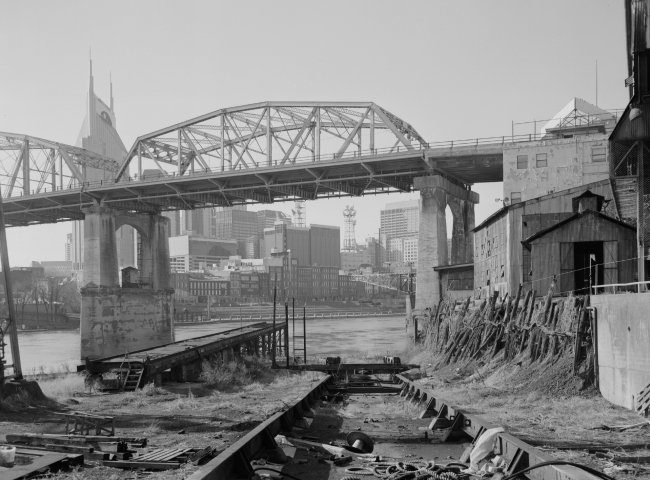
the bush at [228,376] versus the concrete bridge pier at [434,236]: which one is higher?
the concrete bridge pier at [434,236]

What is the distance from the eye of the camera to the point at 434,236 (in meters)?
62.8

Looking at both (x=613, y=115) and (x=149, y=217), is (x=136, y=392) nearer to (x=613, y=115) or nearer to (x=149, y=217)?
(x=613, y=115)

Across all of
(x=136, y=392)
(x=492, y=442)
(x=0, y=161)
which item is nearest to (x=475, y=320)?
(x=136, y=392)

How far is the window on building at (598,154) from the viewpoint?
2186 inches

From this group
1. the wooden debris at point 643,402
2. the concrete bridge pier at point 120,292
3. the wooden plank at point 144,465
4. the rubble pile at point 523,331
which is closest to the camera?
the wooden plank at point 144,465

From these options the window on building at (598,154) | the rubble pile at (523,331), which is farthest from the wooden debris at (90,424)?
the window on building at (598,154)

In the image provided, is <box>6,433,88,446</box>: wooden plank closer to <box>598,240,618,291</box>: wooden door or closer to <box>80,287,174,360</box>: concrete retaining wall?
<box>598,240,618,291</box>: wooden door

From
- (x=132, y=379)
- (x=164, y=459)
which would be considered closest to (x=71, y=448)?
(x=164, y=459)

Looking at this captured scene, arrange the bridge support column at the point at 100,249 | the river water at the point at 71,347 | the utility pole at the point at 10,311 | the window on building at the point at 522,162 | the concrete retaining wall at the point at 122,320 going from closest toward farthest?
the utility pole at the point at 10,311 < the window on building at the point at 522,162 < the river water at the point at 71,347 < the concrete retaining wall at the point at 122,320 < the bridge support column at the point at 100,249

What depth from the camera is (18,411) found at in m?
20.2

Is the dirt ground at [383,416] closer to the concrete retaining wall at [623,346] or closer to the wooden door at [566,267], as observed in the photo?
the concrete retaining wall at [623,346]

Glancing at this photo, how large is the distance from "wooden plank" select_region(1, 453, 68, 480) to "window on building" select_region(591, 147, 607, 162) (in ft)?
168

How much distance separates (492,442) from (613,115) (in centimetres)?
6113

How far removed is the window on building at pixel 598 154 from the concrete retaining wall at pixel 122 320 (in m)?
53.6
